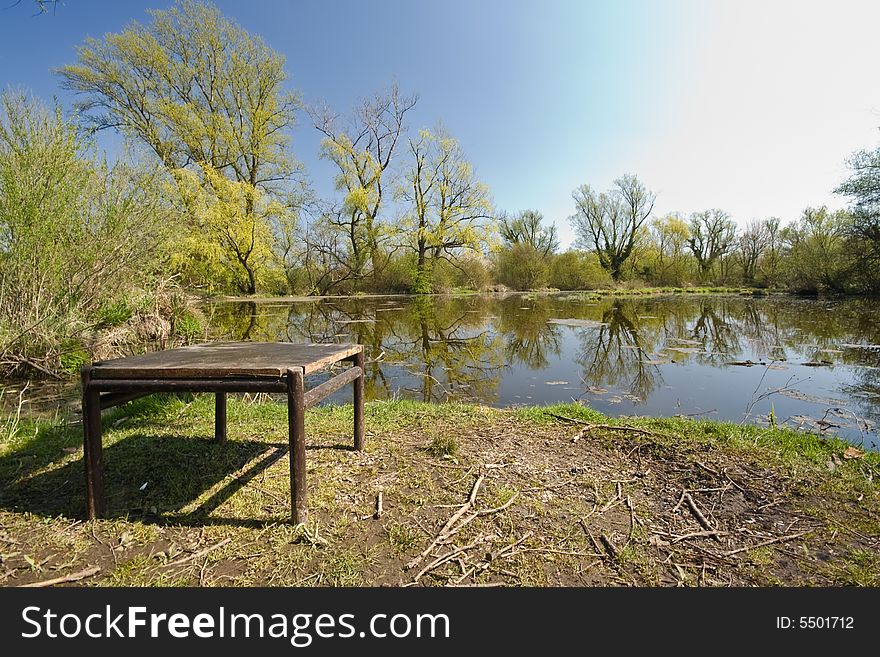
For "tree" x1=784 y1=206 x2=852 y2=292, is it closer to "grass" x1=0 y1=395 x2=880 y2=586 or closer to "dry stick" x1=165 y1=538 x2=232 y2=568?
"grass" x1=0 y1=395 x2=880 y2=586

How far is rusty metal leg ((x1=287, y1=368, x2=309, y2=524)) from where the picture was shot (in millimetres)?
1910

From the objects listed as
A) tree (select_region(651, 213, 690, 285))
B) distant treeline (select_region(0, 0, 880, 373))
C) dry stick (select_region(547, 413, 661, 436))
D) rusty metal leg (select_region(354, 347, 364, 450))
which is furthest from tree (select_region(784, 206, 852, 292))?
rusty metal leg (select_region(354, 347, 364, 450))

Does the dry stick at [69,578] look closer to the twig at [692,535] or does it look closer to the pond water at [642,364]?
the twig at [692,535]

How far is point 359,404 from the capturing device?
302 cm

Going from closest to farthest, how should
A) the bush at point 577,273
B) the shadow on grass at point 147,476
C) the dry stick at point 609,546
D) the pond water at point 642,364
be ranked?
the dry stick at point 609,546 → the shadow on grass at point 147,476 → the pond water at point 642,364 → the bush at point 577,273

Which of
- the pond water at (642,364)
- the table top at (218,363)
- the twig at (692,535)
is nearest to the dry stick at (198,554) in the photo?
the table top at (218,363)

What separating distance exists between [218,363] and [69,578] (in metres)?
1.02

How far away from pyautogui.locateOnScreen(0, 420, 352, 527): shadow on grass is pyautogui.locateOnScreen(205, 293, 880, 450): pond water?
9.05 feet

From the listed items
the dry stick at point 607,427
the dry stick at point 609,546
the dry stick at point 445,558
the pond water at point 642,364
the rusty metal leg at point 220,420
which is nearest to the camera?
the dry stick at point 445,558

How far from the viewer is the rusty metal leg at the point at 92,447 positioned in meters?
2.00

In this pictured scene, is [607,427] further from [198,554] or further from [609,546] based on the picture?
[198,554]

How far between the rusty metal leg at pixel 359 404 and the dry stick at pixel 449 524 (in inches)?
38.3
